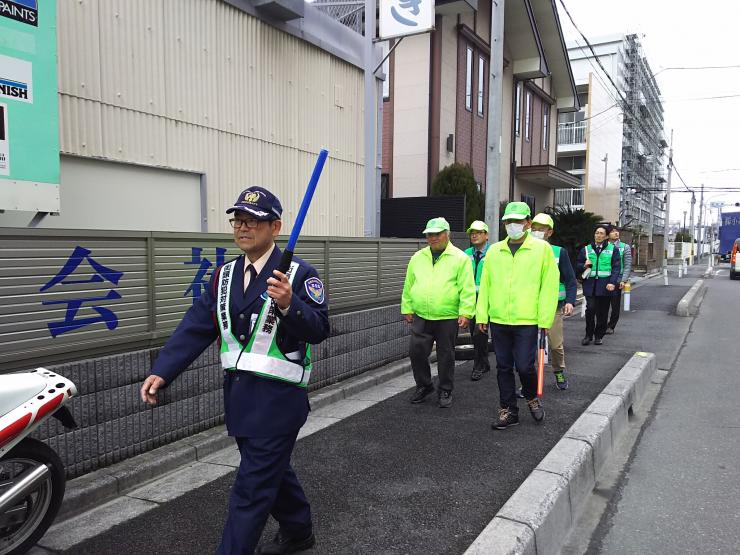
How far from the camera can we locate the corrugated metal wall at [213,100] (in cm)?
581

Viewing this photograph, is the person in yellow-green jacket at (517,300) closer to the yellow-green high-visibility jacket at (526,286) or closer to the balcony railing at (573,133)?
the yellow-green high-visibility jacket at (526,286)

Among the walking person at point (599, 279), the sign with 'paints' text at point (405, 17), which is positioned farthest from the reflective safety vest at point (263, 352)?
the walking person at point (599, 279)

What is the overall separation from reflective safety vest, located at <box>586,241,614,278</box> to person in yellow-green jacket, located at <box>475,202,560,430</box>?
15.9 ft

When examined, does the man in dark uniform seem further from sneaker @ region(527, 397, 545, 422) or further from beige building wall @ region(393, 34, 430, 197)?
beige building wall @ region(393, 34, 430, 197)

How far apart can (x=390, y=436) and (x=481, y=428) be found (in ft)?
2.79

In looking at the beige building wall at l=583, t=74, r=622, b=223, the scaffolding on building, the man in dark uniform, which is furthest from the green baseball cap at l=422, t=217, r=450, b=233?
the scaffolding on building

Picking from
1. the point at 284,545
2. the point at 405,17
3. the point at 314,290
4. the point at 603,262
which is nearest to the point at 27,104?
the point at 314,290

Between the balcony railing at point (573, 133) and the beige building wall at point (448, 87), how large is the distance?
3578 centimetres

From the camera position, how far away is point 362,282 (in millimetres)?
7102

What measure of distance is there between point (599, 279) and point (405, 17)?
17.1 feet

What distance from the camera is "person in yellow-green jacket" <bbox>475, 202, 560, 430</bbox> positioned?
493 cm

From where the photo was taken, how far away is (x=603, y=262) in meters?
9.42

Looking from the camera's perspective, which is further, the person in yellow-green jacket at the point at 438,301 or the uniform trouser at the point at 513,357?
the person in yellow-green jacket at the point at 438,301

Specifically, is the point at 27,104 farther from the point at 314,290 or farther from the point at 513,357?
the point at 513,357
